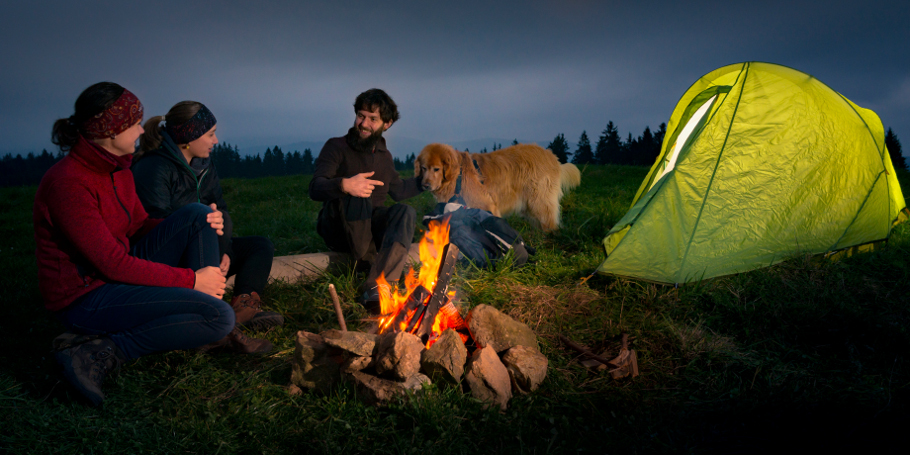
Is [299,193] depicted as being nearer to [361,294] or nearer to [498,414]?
[361,294]

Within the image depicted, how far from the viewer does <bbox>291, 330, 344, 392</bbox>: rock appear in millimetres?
2449

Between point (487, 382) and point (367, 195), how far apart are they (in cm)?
179

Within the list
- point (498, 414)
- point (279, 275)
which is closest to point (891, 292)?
point (498, 414)

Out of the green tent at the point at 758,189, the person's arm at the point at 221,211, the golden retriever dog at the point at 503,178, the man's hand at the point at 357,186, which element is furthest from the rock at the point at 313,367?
the golden retriever dog at the point at 503,178

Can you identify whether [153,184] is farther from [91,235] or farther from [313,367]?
[313,367]

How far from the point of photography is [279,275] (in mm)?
4098

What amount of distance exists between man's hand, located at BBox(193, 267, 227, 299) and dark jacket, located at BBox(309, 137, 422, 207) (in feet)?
4.02

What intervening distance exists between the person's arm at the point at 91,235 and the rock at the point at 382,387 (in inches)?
46.8

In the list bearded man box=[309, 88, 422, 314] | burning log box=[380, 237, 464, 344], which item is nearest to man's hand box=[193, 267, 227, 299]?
burning log box=[380, 237, 464, 344]

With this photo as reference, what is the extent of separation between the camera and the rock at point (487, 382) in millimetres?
2301

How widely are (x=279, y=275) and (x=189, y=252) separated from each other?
146 centimetres

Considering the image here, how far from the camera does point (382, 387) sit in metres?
2.25

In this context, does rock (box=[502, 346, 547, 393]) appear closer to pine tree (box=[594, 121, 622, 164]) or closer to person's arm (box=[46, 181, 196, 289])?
person's arm (box=[46, 181, 196, 289])

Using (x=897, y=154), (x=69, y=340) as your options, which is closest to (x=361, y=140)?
(x=69, y=340)
